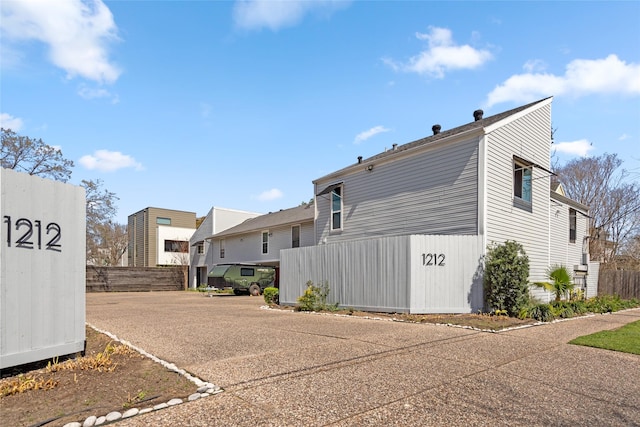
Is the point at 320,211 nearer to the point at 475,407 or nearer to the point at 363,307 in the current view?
the point at 363,307

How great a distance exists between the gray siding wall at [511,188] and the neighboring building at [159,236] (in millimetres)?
31185

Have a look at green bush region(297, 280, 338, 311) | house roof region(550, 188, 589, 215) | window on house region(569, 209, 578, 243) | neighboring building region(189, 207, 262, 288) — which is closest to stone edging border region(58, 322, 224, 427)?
green bush region(297, 280, 338, 311)

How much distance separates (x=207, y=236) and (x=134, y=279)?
637 cm

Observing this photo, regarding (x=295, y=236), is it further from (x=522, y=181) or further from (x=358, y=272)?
(x=522, y=181)

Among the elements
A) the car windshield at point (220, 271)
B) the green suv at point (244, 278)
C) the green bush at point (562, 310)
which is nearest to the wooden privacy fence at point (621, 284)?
the green bush at point (562, 310)

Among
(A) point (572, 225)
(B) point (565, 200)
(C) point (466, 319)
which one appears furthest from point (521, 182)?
(A) point (572, 225)

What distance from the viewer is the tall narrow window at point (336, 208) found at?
1764 centimetres

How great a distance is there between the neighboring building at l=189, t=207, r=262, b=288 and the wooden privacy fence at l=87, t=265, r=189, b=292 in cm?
154

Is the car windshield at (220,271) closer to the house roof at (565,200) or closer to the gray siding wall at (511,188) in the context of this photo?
the gray siding wall at (511,188)

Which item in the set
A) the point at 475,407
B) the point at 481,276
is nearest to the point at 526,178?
the point at 481,276

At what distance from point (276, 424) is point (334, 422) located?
0.53 metres

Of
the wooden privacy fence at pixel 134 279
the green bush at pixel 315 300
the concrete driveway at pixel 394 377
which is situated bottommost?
the wooden privacy fence at pixel 134 279

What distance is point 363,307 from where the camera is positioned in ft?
42.7

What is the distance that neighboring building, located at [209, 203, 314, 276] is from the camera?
24.2 m
